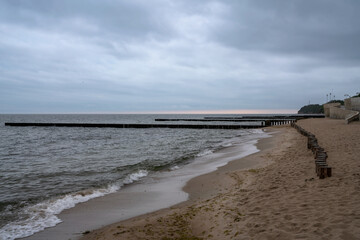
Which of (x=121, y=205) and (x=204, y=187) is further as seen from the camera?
(x=204, y=187)

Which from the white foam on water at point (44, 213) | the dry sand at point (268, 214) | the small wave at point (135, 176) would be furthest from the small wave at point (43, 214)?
the dry sand at point (268, 214)

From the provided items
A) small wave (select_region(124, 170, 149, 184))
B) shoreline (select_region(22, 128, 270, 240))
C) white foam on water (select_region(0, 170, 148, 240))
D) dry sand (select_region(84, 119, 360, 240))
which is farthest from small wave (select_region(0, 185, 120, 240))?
dry sand (select_region(84, 119, 360, 240))

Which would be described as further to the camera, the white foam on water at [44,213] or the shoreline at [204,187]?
the shoreline at [204,187]

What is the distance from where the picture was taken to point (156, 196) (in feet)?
28.7

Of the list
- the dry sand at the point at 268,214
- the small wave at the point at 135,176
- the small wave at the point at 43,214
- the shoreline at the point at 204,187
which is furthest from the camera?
the small wave at the point at 135,176

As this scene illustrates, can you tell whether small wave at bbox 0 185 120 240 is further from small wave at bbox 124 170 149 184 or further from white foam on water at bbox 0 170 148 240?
small wave at bbox 124 170 149 184

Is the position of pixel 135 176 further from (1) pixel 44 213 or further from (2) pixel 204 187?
(1) pixel 44 213

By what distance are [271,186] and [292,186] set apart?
23.1 inches

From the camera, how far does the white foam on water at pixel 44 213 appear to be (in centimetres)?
613

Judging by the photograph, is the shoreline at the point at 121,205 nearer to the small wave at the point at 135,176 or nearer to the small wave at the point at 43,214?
the small wave at the point at 43,214

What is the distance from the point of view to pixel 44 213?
7281 mm

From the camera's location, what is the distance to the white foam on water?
6133 millimetres

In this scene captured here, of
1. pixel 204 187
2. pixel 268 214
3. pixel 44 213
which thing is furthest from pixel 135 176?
pixel 268 214

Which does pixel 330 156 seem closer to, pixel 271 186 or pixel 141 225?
pixel 271 186
